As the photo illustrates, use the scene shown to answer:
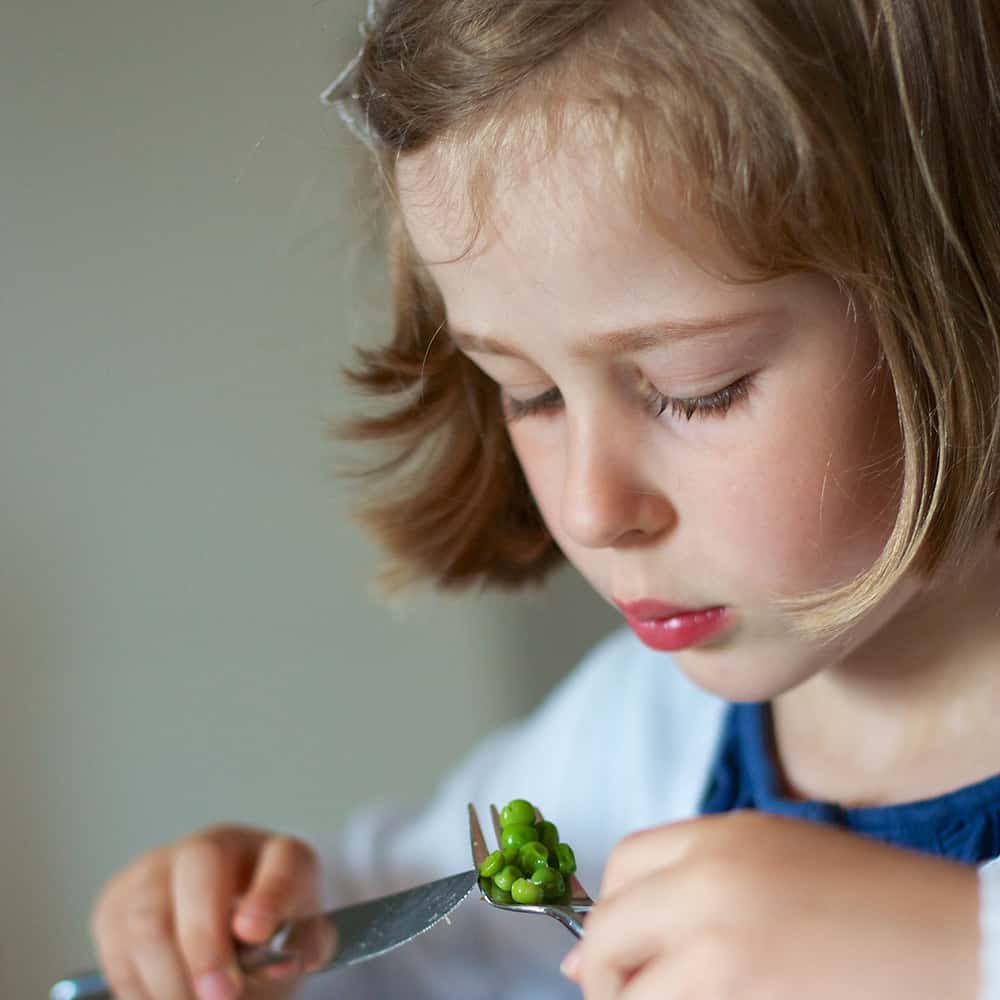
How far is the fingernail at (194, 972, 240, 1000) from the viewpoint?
531 millimetres

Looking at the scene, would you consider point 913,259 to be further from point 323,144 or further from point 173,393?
point 173,393

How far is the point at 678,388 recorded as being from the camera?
1.36 feet

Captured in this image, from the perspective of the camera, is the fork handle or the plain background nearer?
the fork handle

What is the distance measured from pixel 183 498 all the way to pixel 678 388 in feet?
1.76

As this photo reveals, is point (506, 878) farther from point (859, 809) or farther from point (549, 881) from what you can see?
point (859, 809)

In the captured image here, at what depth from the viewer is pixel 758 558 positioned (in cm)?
44

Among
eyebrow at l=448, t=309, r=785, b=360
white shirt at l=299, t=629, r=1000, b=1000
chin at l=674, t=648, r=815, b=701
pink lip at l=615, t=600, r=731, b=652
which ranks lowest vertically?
white shirt at l=299, t=629, r=1000, b=1000

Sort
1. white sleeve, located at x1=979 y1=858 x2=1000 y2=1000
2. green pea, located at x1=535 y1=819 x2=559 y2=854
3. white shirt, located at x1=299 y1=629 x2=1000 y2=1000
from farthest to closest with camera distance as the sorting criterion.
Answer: white shirt, located at x1=299 y1=629 x2=1000 y2=1000 → green pea, located at x1=535 y1=819 x2=559 y2=854 → white sleeve, located at x1=979 y1=858 x2=1000 y2=1000

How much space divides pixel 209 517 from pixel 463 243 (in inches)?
19.8

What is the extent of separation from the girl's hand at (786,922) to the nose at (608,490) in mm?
101

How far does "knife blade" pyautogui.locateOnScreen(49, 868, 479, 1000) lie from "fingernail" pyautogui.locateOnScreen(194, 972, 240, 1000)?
0.01 m

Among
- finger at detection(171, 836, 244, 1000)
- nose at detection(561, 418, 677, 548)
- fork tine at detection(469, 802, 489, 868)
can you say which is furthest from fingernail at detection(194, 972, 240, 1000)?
nose at detection(561, 418, 677, 548)

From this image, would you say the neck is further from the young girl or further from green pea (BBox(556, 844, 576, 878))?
green pea (BBox(556, 844, 576, 878))

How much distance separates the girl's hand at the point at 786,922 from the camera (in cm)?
35
